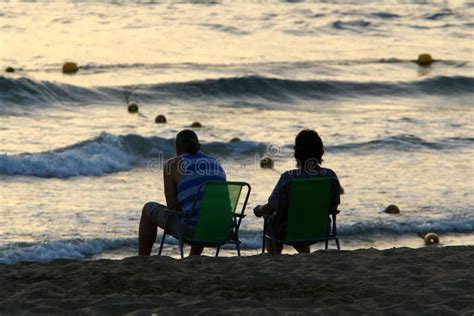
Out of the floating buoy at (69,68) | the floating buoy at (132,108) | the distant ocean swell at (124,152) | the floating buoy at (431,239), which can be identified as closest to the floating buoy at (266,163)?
the distant ocean swell at (124,152)

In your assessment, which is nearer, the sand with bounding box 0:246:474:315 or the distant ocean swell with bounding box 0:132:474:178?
the sand with bounding box 0:246:474:315

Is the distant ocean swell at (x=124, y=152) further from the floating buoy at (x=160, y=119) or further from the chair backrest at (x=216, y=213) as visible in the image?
the chair backrest at (x=216, y=213)

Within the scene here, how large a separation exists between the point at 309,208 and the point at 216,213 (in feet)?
2.18

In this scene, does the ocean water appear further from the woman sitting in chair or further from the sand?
the sand

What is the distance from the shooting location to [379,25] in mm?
30172

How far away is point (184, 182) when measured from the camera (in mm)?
8398

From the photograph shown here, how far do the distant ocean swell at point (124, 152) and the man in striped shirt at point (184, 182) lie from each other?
6141 mm

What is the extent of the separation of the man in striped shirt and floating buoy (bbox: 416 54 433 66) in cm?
1792

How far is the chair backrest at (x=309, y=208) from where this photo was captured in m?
8.12

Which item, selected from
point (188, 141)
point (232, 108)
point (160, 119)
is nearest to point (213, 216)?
point (188, 141)

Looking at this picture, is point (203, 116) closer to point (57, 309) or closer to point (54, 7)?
point (54, 7)

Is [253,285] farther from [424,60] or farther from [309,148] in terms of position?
[424,60]

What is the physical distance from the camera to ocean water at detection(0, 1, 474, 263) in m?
12.0

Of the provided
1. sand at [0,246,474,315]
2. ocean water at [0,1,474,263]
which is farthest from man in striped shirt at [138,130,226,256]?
ocean water at [0,1,474,263]
